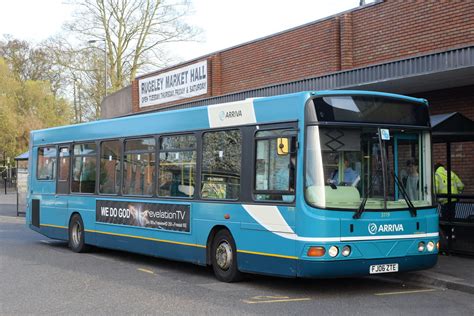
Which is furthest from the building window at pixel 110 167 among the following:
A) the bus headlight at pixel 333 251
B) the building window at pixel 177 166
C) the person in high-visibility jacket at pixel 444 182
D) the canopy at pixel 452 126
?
the person in high-visibility jacket at pixel 444 182

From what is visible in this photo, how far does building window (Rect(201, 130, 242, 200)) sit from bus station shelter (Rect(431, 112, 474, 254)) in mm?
3629

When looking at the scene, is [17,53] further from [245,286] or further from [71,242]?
[245,286]

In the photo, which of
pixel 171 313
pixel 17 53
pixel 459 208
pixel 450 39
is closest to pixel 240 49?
pixel 450 39

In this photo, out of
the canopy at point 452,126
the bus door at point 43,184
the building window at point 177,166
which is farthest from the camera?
the bus door at point 43,184

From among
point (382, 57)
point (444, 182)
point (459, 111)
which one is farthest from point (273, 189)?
point (382, 57)

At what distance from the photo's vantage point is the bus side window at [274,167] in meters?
8.59

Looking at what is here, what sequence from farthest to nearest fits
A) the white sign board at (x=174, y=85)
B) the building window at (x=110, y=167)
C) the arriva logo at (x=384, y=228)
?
the white sign board at (x=174, y=85)
the building window at (x=110, y=167)
the arriva logo at (x=384, y=228)

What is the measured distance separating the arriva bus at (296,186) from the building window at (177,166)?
0.7 inches

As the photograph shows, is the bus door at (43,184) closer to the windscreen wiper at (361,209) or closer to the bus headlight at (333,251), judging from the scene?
the bus headlight at (333,251)

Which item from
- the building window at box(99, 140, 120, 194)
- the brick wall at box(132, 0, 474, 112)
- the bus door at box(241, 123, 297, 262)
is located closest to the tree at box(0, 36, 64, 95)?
the brick wall at box(132, 0, 474, 112)

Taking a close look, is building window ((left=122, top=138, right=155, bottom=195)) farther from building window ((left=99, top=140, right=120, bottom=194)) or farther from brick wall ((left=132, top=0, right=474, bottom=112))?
brick wall ((left=132, top=0, right=474, bottom=112))

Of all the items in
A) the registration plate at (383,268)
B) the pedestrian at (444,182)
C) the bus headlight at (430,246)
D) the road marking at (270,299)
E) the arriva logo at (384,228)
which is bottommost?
the road marking at (270,299)

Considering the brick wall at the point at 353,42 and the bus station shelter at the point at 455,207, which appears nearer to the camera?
the bus station shelter at the point at 455,207

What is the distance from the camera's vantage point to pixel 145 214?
11680 mm
